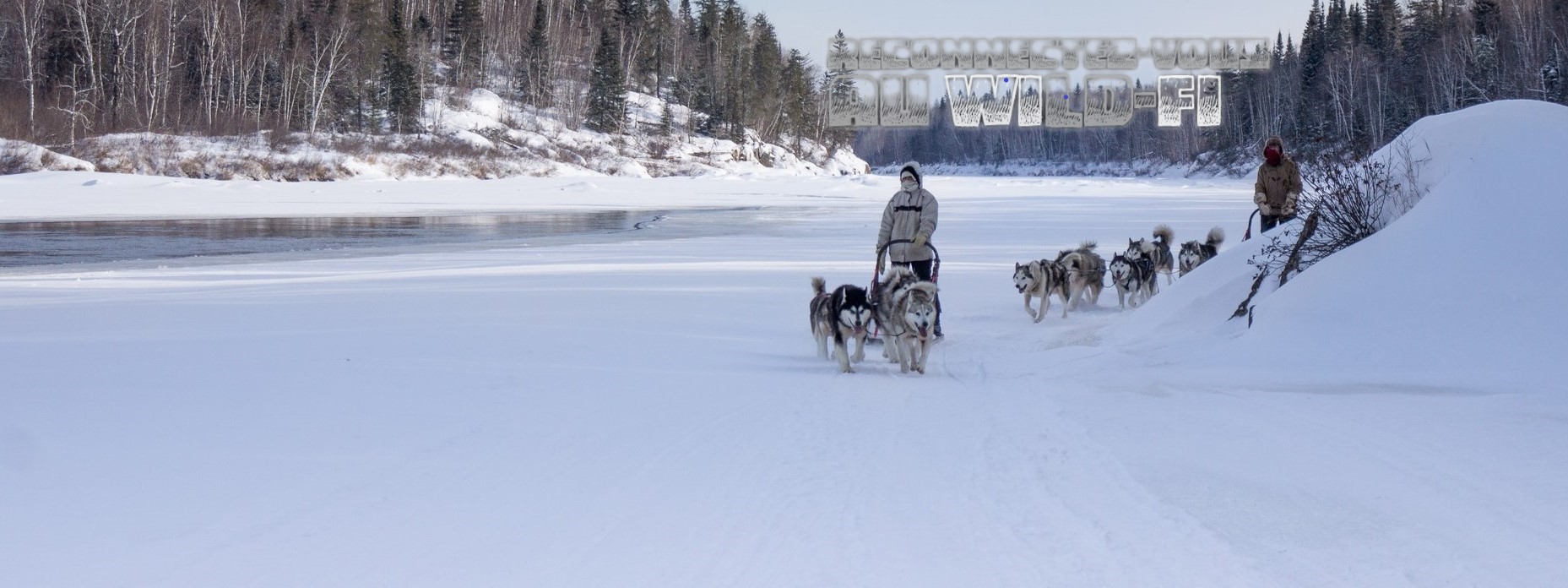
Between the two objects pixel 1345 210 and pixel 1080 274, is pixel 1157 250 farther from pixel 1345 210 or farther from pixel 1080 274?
pixel 1345 210

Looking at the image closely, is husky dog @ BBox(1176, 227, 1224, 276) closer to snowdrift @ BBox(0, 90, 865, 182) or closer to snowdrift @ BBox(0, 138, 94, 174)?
snowdrift @ BBox(0, 138, 94, 174)

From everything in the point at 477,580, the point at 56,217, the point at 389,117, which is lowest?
the point at 477,580

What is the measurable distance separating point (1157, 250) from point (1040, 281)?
96.8 inches

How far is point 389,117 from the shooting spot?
58750 mm

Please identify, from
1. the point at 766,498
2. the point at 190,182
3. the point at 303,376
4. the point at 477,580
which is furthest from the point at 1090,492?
the point at 190,182

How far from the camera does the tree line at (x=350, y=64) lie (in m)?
48.3

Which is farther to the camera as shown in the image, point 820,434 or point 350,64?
point 350,64

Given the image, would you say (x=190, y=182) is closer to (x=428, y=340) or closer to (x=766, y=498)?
(x=428, y=340)

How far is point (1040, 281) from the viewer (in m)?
10.3

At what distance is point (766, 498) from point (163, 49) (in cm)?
5847

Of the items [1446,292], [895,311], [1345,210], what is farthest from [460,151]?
[1446,292]

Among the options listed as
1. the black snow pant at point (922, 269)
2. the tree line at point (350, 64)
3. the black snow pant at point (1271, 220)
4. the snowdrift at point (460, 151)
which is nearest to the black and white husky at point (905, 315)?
A: the black snow pant at point (922, 269)

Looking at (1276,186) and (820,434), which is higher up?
(1276,186)

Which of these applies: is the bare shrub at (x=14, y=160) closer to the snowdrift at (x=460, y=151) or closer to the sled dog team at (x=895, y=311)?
the snowdrift at (x=460, y=151)
